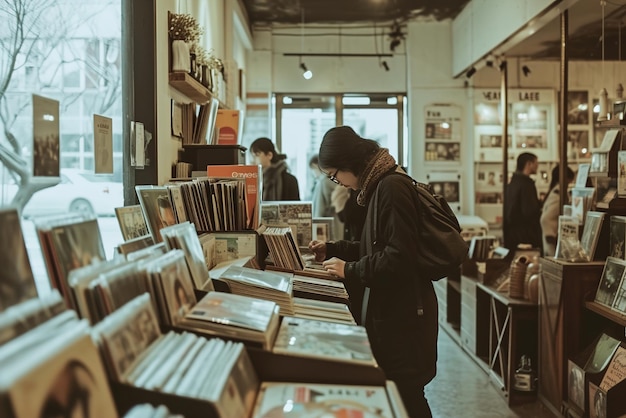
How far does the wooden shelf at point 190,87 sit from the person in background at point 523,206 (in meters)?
3.48

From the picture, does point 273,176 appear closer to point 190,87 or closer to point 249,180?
point 190,87

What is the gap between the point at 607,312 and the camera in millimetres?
3172

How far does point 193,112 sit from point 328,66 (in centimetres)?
501

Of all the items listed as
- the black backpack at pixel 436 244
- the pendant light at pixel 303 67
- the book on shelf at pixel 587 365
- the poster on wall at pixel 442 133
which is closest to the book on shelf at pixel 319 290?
the black backpack at pixel 436 244

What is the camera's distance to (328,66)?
341 inches

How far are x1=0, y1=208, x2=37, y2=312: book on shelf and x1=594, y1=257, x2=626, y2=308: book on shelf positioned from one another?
298cm

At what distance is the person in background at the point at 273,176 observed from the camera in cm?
491

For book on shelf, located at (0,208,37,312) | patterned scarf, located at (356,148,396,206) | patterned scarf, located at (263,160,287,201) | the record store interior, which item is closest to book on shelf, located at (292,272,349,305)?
the record store interior

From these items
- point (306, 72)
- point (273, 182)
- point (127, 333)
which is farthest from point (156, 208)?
point (306, 72)

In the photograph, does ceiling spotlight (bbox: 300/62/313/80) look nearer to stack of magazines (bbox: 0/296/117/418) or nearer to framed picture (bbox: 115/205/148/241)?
framed picture (bbox: 115/205/148/241)

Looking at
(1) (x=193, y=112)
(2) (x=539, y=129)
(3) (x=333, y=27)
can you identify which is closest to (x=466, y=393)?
(1) (x=193, y=112)

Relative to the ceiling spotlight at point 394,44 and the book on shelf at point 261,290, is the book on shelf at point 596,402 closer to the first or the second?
the book on shelf at point 261,290

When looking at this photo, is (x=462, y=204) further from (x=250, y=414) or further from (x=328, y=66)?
(x=250, y=414)

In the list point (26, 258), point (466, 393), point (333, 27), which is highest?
point (333, 27)
